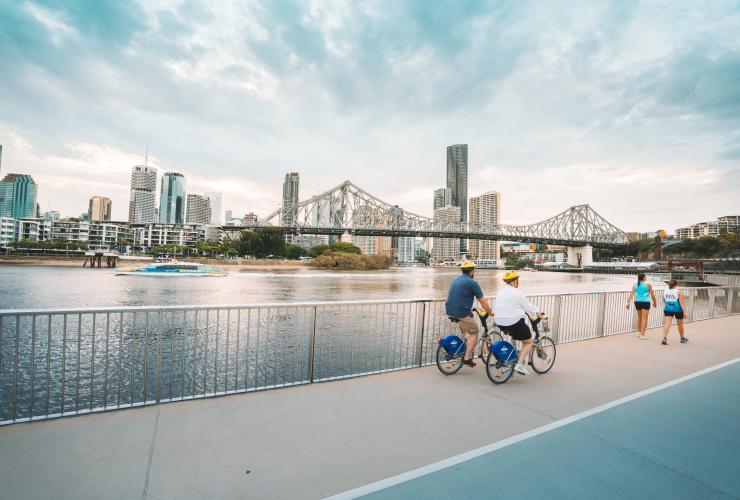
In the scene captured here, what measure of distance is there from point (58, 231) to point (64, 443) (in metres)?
156

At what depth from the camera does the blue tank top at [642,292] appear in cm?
845

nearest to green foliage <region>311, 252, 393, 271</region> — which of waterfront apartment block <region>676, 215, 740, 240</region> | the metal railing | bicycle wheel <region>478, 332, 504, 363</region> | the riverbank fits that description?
the riverbank

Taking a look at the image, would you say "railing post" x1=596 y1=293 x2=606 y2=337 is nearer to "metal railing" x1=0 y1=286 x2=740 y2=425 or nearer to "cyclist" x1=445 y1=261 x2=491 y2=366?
"metal railing" x1=0 y1=286 x2=740 y2=425

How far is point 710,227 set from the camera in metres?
171

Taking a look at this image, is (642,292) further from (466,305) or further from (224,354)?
(224,354)

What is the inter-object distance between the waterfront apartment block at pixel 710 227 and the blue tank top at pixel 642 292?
→ 187762 millimetres

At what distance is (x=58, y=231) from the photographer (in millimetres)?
125188

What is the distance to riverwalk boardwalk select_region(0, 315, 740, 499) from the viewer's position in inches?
106

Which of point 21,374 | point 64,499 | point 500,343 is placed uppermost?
point 500,343

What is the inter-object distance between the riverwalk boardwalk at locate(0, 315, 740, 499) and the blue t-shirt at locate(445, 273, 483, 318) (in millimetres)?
942

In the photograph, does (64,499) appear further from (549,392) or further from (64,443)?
(549,392)

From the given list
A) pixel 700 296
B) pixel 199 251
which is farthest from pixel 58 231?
pixel 700 296

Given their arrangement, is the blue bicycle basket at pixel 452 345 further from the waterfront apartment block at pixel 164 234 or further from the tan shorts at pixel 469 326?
the waterfront apartment block at pixel 164 234

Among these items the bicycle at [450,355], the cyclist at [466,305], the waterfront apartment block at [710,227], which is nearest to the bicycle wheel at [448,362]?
the bicycle at [450,355]
